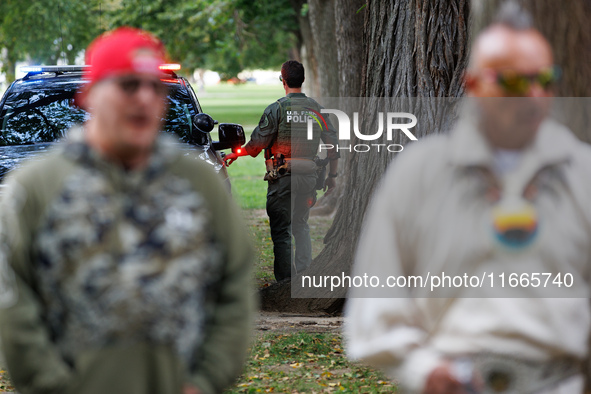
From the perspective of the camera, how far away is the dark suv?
842cm

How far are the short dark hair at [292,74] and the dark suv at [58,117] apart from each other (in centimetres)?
70

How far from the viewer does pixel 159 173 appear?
8.32ft

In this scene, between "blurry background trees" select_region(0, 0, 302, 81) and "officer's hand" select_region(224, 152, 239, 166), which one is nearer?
"officer's hand" select_region(224, 152, 239, 166)

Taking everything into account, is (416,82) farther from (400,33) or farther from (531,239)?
(531,239)

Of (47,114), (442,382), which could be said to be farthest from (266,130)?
(442,382)

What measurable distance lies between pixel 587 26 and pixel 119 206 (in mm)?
1833

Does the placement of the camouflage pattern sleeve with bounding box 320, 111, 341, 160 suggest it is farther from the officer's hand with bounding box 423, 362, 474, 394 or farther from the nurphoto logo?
the officer's hand with bounding box 423, 362, 474, 394

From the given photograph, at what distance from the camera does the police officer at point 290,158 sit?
8.73 meters

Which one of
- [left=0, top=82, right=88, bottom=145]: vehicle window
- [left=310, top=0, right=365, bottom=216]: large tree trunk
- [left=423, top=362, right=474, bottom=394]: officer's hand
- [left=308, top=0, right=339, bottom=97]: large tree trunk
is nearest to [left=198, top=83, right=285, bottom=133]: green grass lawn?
[left=308, top=0, right=339, bottom=97]: large tree trunk

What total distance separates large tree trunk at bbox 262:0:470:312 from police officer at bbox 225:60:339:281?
2.66ft

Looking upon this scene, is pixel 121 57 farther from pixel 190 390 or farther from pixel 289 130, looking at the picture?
pixel 289 130

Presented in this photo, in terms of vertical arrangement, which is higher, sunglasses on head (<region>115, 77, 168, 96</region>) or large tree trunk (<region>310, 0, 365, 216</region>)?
large tree trunk (<region>310, 0, 365, 216</region>)

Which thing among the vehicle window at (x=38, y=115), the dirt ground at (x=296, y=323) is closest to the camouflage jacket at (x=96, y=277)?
the dirt ground at (x=296, y=323)

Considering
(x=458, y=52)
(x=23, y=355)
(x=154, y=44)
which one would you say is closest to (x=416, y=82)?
(x=458, y=52)
